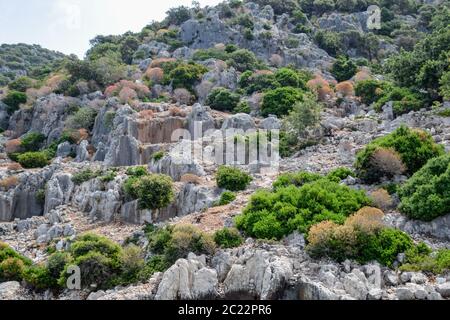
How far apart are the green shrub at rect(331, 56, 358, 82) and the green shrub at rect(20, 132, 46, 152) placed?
117ft

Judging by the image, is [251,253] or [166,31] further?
[166,31]

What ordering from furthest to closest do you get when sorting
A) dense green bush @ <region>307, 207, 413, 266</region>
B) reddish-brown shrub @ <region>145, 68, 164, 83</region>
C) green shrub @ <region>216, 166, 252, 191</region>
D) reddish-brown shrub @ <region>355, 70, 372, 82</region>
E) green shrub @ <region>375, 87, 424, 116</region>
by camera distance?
reddish-brown shrub @ <region>355, 70, 372, 82</region> → reddish-brown shrub @ <region>145, 68, 164, 83</region> → green shrub @ <region>375, 87, 424, 116</region> → green shrub @ <region>216, 166, 252, 191</region> → dense green bush @ <region>307, 207, 413, 266</region>

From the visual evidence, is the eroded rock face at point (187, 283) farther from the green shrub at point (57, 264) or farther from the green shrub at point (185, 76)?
the green shrub at point (185, 76)

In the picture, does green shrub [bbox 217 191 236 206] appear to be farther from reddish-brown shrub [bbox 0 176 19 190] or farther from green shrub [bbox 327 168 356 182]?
reddish-brown shrub [bbox 0 176 19 190]

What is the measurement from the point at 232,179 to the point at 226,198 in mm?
1921

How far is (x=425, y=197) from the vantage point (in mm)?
24297

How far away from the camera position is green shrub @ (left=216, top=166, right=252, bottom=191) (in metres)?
31.9

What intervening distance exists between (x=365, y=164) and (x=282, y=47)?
Answer: 46.0 metres

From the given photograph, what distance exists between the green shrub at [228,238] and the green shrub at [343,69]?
44.4 meters

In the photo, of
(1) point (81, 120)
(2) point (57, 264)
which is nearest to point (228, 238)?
(2) point (57, 264)

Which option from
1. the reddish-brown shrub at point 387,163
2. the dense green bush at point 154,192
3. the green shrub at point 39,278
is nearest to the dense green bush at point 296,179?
the reddish-brown shrub at point 387,163

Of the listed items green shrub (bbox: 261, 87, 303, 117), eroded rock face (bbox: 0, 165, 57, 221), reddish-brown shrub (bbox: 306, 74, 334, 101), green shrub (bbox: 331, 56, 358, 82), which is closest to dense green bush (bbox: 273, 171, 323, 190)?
green shrub (bbox: 261, 87, 303, 117)

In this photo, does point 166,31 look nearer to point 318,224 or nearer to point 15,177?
point 15,177
